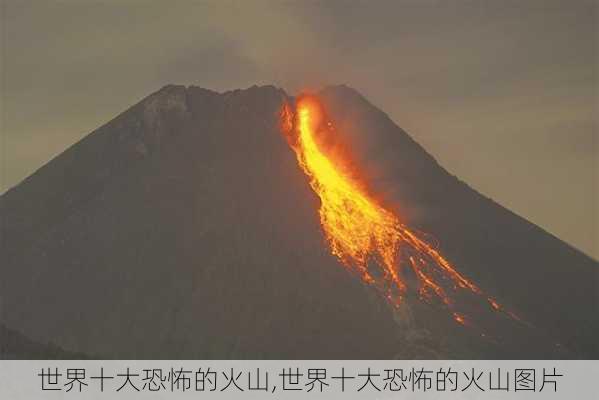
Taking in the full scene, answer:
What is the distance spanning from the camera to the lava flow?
148375 millimetres

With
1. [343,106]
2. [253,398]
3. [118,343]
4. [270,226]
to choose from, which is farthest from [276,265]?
[343,106]

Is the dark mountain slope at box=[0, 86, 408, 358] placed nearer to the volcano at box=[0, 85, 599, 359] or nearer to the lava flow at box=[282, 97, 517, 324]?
the volcano at box=[0, 85, 599, 359]

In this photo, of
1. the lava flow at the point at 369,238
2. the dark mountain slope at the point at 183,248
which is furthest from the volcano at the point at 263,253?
the lava flow at the point at 369,238

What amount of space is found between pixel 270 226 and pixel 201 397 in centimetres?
3482

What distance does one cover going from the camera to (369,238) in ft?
507

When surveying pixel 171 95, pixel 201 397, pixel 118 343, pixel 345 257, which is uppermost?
pixel 171 95

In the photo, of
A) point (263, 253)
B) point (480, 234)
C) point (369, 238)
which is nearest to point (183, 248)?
point (263, 253)

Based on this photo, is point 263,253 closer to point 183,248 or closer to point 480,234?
point 183,248

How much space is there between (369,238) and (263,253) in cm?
1315

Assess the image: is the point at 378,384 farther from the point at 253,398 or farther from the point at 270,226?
the point at 270,226

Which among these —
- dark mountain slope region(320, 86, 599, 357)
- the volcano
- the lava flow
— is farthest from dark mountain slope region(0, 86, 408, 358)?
dark mountain slope region(320, 86, 599, 357)

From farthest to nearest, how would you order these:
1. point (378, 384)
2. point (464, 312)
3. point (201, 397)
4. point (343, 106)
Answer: point (343, 106), point (464, 312), point (378, 384), point (201, 397)

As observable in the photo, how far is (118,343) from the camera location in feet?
451

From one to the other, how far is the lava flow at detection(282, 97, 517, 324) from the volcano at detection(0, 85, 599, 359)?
319 mm
